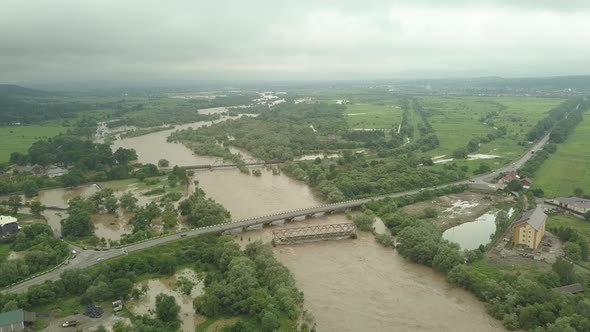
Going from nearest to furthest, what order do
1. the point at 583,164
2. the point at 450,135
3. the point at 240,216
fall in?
the point at 240,216 < the point at 583,164 < the point at 450,135

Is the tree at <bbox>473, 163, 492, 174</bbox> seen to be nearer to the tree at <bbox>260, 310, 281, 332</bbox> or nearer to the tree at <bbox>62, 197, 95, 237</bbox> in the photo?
the tree at <bbox>260, 310, 281, 332</bbox>

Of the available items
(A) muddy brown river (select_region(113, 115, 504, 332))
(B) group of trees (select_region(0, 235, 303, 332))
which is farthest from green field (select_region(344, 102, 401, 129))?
(B) group of trees (select_region(0, 235, 303, 332))

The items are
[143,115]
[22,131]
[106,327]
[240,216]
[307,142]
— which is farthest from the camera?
[143,115]

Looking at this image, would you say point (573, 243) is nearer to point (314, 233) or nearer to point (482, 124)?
point (314, 233)

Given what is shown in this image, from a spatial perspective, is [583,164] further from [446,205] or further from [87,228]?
[87,228]

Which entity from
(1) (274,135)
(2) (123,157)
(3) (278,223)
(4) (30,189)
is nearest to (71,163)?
(2) (123,157)

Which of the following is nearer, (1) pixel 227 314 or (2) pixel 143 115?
(1) pixel 227 314

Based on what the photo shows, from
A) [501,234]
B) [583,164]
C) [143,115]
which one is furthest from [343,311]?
[143,115]
